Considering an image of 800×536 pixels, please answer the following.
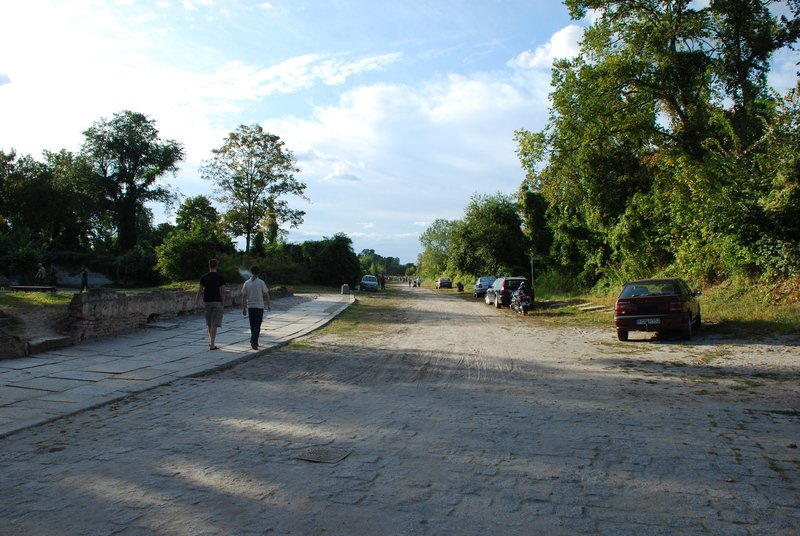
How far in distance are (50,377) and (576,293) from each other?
28.3 metres

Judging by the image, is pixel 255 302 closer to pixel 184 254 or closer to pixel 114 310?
pixel 114 310

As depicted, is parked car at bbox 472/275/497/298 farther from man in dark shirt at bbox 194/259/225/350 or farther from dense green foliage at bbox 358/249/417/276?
dense green foliage at bbox 358/249/417/276

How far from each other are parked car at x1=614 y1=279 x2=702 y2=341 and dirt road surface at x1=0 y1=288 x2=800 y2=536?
417 cm

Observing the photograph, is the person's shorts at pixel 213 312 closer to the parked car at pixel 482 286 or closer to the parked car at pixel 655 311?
the parked car at pixel 655 311

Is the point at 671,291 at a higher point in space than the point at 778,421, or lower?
higher

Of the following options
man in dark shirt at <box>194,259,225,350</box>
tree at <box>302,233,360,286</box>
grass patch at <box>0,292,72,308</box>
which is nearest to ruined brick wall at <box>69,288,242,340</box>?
grass patch at <box>0,292,72,308</box>

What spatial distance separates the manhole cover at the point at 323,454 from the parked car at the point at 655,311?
10.4 metres

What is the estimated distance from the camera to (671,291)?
13641 mm

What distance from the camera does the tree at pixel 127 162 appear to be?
58094mm

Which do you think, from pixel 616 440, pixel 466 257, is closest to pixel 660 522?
pixel 616 440

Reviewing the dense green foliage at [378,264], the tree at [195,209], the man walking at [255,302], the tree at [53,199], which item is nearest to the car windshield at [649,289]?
the man walking at [255,302]

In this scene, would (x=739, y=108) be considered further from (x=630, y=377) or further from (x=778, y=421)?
(x=778, y=421)

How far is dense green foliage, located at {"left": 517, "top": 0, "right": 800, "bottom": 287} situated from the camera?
48.7ft

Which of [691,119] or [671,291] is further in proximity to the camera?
[691,119]
